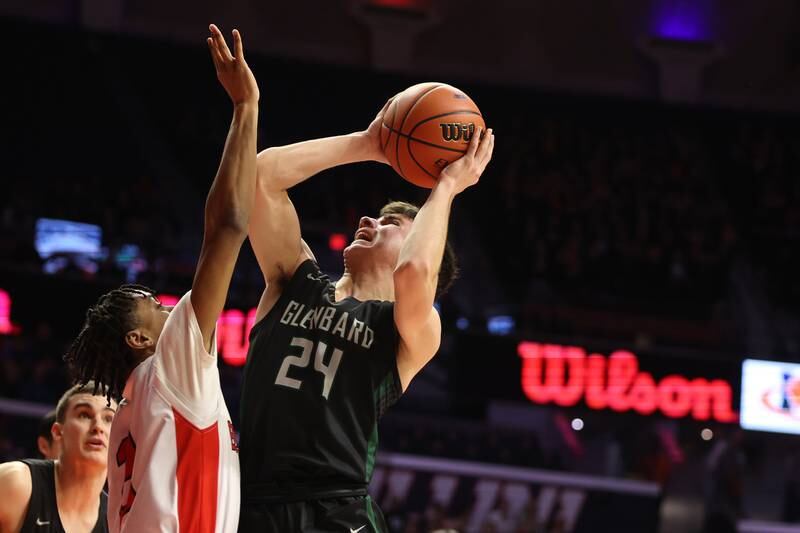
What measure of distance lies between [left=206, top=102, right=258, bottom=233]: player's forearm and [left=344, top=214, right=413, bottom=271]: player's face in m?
0.61

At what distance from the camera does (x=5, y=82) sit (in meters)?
17.8

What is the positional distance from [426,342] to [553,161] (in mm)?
14995

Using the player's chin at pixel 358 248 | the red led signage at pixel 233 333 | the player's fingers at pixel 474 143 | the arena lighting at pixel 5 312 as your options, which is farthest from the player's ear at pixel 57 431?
the arena lighting at pixel 5 312

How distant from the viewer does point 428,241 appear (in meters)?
3.18

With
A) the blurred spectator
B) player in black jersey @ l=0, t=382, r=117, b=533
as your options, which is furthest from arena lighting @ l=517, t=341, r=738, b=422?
player in black jersey @ l=0, t=382, r=117, b=533

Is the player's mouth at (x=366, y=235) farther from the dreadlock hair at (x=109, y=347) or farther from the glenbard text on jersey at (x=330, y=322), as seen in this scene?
the dreadlock hair at (x=109, y=347)

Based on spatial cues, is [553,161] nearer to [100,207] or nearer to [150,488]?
[100,207]

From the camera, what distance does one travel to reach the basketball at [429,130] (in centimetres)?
340

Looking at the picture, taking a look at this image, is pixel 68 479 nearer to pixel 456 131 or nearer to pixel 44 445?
pixel 44 445

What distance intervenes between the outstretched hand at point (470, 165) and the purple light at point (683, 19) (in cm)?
1661

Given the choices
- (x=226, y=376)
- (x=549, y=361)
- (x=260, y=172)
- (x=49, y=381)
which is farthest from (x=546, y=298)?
(x=260, y=172)

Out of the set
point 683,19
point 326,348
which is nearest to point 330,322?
point 326,348

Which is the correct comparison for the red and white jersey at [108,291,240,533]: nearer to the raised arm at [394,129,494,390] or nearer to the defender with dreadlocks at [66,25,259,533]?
Answer: the defender with dreadlocks at [66,25,259,533]

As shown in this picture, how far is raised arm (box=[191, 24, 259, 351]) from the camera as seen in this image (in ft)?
9.48
